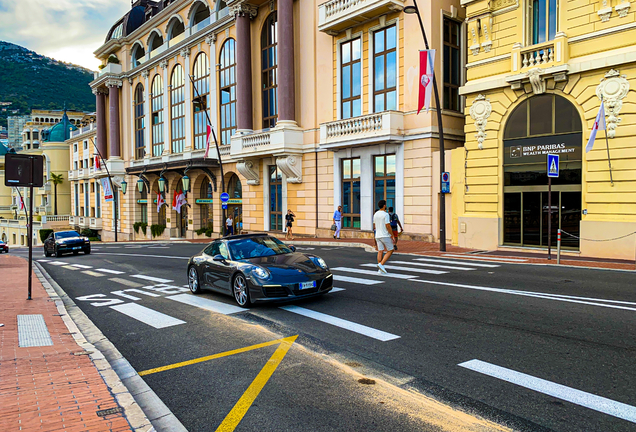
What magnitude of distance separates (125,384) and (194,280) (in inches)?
223

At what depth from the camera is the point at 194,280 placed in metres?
11.2

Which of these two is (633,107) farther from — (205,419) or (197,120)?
(197,120)

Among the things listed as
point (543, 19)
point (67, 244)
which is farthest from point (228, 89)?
point (543, 19)

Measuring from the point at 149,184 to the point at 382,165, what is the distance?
31204 millimetres

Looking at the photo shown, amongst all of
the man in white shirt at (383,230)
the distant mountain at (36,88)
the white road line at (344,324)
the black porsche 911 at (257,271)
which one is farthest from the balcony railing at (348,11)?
the distant mountain at (36,88)

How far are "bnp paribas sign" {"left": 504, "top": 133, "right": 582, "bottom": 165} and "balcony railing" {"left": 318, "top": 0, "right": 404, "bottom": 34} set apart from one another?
950cm

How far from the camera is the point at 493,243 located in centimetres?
1905

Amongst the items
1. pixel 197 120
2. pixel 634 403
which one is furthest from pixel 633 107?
pixel 197 120

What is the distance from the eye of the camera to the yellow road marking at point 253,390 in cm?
445

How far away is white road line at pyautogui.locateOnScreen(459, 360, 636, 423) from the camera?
4323 millimetres

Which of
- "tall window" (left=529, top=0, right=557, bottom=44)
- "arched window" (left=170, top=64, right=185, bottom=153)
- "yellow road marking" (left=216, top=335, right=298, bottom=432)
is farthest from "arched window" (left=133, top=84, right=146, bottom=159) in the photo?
"yellow road marking" (left=216, top=335, right=298, bottom=432)

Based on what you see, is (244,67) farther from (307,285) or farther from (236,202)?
(307,285)

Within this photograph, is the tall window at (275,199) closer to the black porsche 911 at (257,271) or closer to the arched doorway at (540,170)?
the arched doorway at (540,170)

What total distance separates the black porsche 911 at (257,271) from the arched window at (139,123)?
146ft
